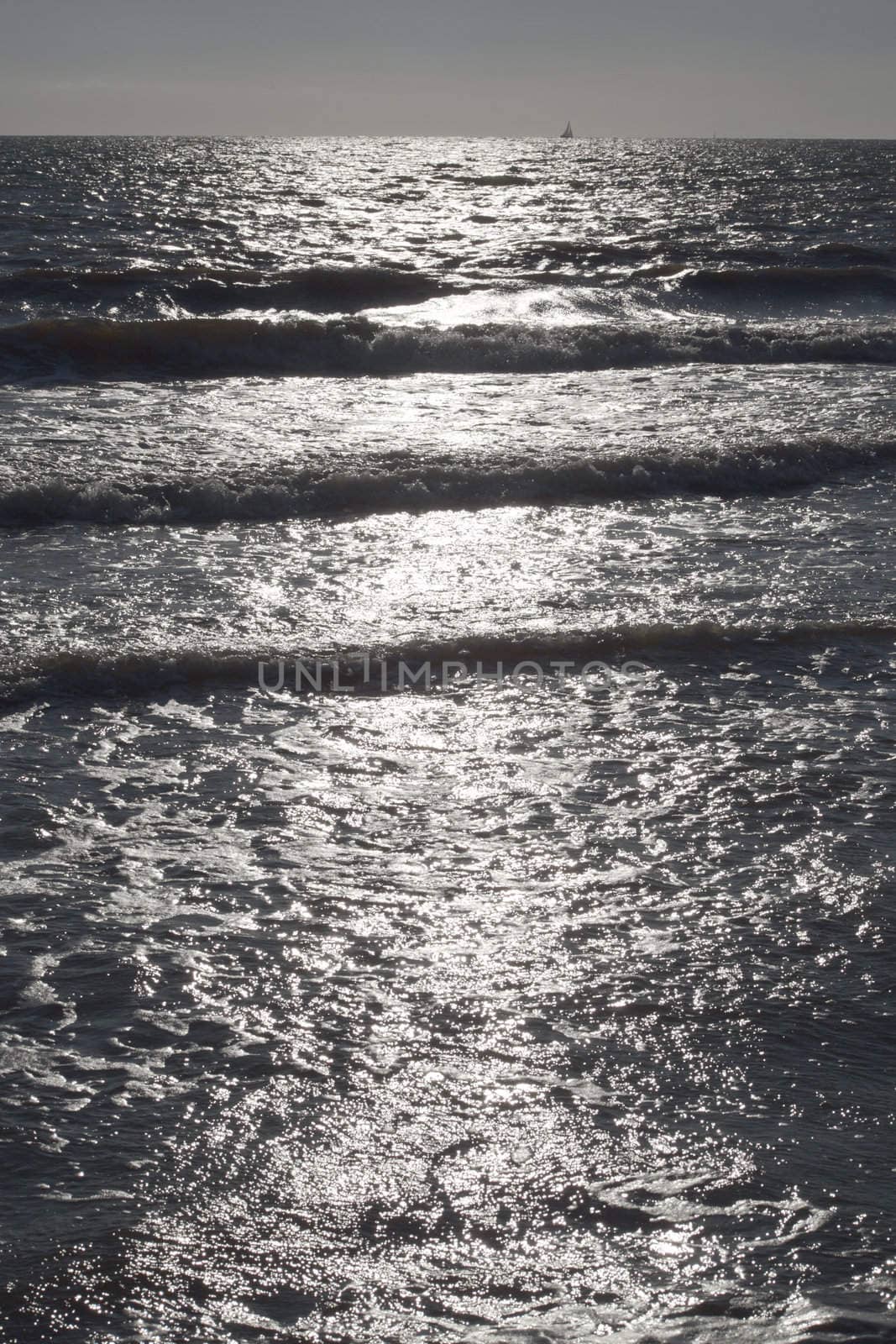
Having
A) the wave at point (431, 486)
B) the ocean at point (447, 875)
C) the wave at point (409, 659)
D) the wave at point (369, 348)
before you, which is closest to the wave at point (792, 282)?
the wave at point (369, 348)

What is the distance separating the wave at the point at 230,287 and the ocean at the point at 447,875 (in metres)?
8.19

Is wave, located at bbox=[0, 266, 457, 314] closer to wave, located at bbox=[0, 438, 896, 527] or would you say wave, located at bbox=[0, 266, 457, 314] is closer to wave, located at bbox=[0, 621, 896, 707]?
wave, located at bbox=[0, 438, 896, 527]

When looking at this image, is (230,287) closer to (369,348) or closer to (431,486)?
(369,348)

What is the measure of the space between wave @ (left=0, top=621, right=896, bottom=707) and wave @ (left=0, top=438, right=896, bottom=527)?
2.71m

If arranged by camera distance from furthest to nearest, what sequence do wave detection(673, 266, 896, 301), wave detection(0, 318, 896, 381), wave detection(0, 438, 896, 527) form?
wave detection(673, 266, 896, 301), wave detection(0, 318, 896, 381), wave detection(0, 438, 896, 527)

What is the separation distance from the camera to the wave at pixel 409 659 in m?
5.48

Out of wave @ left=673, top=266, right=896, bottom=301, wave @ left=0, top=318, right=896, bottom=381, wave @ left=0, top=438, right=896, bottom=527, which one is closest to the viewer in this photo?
wave @ left=0, top=438, right=896, bottom=527

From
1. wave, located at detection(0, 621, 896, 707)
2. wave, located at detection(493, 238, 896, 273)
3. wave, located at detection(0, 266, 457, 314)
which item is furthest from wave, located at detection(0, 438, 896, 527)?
wave, located at detection(493, 238, 896, 273)

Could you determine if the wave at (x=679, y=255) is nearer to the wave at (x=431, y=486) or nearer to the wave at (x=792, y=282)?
the wave at (x=792, y=282)

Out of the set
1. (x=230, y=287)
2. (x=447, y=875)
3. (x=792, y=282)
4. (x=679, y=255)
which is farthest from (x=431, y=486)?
(x=679, y=255)

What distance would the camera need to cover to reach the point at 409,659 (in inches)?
229

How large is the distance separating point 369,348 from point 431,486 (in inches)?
249

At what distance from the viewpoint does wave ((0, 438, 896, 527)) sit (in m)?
8.26

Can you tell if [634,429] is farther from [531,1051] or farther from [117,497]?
[531,1051]
